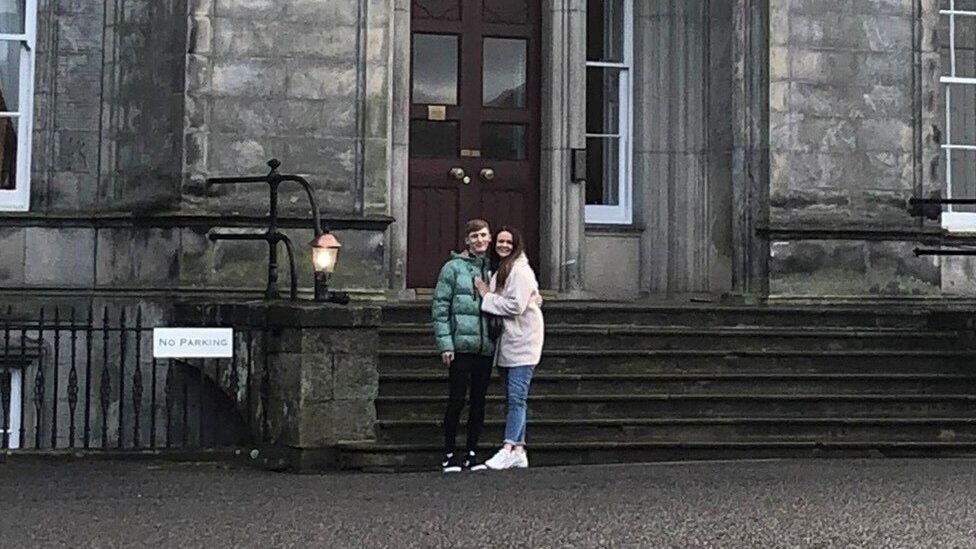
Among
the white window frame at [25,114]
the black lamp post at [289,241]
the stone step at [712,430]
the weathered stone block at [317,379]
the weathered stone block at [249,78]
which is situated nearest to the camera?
the weathered stone block at [317,379]

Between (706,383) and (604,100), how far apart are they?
4.80m

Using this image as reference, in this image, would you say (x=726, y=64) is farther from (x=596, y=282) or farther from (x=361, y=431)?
(x=361, y=431)

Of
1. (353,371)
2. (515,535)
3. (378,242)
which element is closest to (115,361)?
(378,242)

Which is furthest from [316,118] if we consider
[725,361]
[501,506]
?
[501,506]

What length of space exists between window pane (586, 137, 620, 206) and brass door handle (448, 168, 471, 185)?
4.96 feet

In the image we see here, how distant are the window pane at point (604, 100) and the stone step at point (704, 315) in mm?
2820

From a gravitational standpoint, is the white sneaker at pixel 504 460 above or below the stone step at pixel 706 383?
below

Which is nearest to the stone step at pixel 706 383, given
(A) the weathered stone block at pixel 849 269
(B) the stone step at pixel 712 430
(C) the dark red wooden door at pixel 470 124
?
(B) the stone step at pixel 712 430

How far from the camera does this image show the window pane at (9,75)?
630 inches

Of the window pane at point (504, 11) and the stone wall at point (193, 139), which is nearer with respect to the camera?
the stone wall at point (193, 139)

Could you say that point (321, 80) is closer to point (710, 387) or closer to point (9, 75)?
point (9, 75)

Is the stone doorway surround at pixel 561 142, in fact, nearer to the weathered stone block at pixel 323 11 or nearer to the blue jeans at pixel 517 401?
the weathered stone block at pixel 323 11

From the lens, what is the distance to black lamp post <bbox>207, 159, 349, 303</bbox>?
1288 centimetres

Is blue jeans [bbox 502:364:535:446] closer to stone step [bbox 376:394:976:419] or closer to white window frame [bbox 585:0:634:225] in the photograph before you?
stone step [bbox 376:394:976:419]
